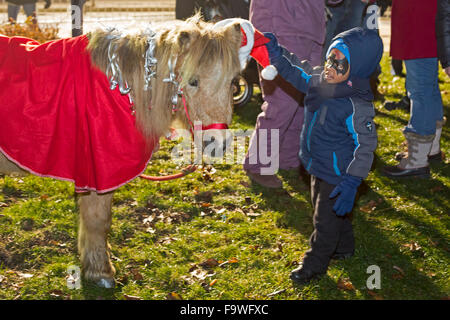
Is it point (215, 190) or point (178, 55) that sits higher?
point (178, 55)

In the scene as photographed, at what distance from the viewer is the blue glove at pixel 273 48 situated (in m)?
3.35

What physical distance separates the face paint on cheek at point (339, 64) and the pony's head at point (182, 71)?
773mm

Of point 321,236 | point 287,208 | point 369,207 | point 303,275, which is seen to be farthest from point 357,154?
point 369,207

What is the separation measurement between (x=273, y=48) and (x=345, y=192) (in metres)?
1.20

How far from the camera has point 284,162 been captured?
578cm

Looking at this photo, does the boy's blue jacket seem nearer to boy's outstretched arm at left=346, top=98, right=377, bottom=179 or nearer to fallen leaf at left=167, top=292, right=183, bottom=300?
boy's outstretched arm at left=346, top=98, right=377, bottom=179

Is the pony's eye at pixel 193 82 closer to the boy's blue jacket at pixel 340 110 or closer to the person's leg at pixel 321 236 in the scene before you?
the boy's blue jacket at pixel 340 110

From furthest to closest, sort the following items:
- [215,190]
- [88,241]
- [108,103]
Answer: [215,190] → [88,241] → [108,103]

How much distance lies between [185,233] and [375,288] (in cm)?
185

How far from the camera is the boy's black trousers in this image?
360cm

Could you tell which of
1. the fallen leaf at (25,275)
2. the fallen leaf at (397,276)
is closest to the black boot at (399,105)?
the fallen leaf at (397,276)
